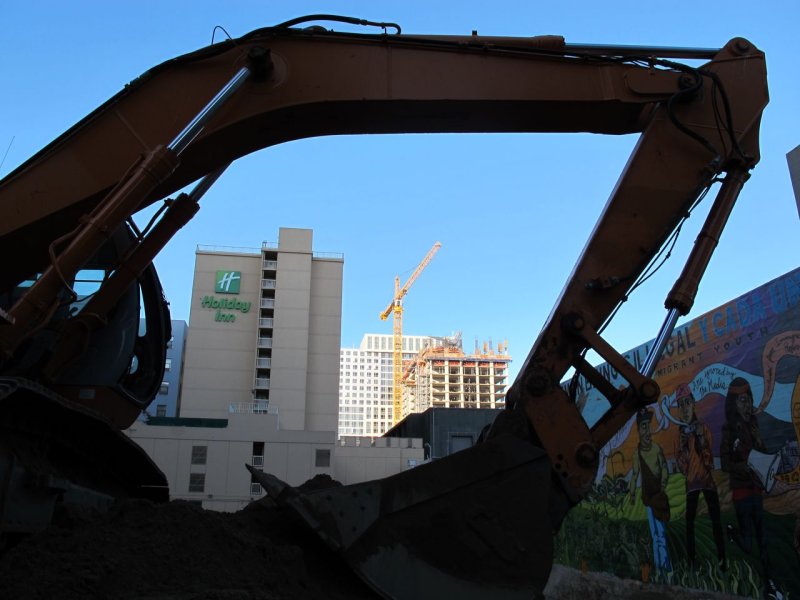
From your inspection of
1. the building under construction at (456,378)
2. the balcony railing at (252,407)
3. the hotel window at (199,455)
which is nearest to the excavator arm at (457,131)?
the hotel window at (199,455)

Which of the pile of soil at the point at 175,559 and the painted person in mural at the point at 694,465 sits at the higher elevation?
the painted person in mural at the point at 694,465

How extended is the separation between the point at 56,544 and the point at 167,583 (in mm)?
586

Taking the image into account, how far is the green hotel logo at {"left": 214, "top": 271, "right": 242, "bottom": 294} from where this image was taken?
56.4m

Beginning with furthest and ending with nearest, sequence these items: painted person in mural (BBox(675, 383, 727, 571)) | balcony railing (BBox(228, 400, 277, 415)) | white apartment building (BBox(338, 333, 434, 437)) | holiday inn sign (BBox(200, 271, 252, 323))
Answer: white apartment building (BBox(338, 333, 434, 437)) < holiday inn sign (BBox(200, 271, 252, 323)) < balcony railing (BBox(228, 400, 277, 415)) < painted person in mural (BBox(675, 383, 727, 571))

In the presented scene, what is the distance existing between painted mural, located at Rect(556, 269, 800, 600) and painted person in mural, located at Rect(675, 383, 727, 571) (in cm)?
2

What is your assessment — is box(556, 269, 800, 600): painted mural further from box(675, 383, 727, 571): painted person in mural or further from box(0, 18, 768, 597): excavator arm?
box(0, 18, 768, 597): excavator arm

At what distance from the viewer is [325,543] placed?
3.54m

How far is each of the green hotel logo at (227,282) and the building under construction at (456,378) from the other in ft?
253

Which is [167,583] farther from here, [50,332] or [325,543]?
[50,332]

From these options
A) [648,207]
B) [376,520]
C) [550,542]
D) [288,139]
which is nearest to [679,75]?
[648,207]

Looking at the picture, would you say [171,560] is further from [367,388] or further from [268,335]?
[367,388]

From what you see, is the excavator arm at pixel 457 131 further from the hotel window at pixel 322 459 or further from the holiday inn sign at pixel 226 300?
the holiday inn sign at pixel 226 300

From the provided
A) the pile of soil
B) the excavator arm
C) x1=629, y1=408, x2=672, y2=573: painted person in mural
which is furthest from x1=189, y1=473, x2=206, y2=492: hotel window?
the pile of soil

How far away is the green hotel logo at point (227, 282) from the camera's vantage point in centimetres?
5641
